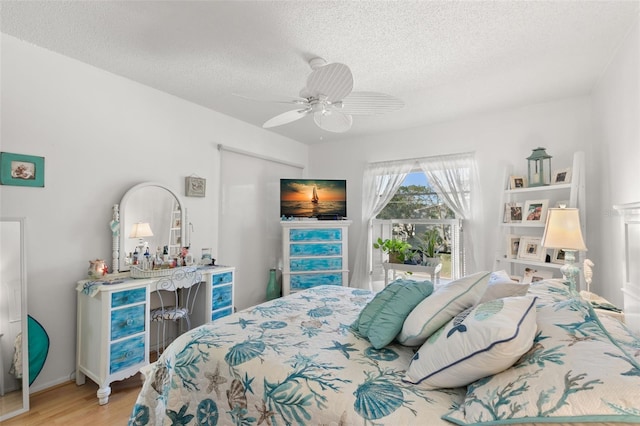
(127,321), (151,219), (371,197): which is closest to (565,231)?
(371,197)

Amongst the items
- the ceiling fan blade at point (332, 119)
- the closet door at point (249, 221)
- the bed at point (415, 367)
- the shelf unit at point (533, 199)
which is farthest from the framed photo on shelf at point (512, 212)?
the closet door at point (249, 221)

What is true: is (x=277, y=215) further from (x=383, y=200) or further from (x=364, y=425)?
(x=364, y=425)

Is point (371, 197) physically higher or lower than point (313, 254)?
higher

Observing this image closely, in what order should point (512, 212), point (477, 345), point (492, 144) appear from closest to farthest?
1. point (477, 345)
2. point (512, 212)
3. point (492, 144)

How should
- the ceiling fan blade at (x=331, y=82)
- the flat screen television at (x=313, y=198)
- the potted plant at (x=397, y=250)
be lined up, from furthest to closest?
1. the flat screen television at (x=313, y=198)
2. the potted plant at (x=397, y=250)
3. the ceiling fan blade at (x=331, y=82)

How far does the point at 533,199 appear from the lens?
10.7ft

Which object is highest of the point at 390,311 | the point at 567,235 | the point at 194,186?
the point at 194,186

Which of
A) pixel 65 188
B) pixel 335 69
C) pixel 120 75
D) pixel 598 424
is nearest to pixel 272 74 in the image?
pixel 335 69

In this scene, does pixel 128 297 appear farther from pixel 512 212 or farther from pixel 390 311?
pixel 512 212

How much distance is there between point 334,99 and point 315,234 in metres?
2.27

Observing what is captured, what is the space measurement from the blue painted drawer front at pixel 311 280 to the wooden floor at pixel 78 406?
193cm

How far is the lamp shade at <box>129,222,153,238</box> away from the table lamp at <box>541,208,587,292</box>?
343 centimetres

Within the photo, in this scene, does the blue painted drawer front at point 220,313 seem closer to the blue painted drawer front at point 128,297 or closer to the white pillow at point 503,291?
the blue painted drawer front at point 128,297

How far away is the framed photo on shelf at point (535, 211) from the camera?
114 inches
